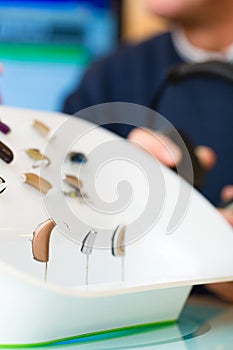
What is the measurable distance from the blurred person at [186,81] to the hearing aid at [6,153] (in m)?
0.63

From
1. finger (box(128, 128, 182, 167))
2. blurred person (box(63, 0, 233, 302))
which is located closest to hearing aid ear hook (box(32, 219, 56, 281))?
finger (box(128, 128, 182, 167))

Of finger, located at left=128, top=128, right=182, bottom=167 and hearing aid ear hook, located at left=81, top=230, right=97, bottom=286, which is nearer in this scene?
hearing aid ear hook, located at left=81, top=230, right=97, bottom=286

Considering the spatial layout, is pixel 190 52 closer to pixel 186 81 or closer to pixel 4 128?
pixel 186 81

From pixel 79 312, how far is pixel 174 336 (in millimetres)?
69

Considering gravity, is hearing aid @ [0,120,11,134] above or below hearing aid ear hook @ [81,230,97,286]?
above

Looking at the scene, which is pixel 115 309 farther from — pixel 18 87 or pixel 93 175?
pixel 18 87

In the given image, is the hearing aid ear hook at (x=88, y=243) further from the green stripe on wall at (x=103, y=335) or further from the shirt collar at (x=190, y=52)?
the shirt collar at (x=190, y=52)

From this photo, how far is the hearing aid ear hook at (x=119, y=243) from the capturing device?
373 millimetres

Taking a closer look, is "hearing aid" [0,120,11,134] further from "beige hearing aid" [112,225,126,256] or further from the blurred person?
the blurred person

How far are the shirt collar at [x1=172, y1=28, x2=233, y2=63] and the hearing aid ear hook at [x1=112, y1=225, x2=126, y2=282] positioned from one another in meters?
0.74

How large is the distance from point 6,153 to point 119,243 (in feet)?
0.24

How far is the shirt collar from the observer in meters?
1.09

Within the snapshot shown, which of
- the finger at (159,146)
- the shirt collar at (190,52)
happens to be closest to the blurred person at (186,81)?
the shirt collar at (190,52)

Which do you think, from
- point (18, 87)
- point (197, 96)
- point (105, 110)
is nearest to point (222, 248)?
point (105, 110)
